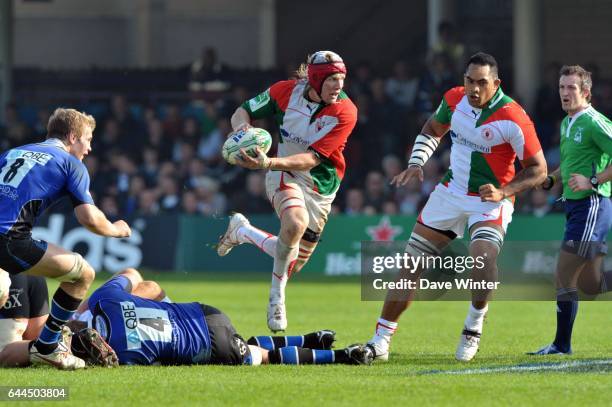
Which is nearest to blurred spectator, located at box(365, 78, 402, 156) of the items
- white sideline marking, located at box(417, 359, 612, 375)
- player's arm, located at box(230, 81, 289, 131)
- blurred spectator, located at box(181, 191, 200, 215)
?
blurred spectator, located at box(181, 191, 200, 215)

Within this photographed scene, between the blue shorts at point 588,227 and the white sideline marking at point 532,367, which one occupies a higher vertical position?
the blue shorts at point 588,227

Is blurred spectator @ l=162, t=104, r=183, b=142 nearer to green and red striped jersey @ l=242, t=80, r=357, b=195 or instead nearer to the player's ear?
green and red striped jersey @ l=242, t=80, r=357, b=195

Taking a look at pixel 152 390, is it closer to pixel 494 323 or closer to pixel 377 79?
pixel 494 323

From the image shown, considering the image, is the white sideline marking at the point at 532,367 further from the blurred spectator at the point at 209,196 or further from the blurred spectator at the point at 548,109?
the blurred spectator at the point at 209,196

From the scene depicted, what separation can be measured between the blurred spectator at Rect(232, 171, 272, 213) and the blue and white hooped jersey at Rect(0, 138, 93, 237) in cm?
1298

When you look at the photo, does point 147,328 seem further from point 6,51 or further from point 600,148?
point 6,51

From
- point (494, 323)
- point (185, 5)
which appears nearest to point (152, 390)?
point (494, 323)

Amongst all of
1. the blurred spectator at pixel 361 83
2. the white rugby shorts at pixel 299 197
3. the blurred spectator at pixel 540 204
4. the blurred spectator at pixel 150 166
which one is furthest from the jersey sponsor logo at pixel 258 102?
the blurred spectator at pixel 150 166

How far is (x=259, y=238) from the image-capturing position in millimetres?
11656

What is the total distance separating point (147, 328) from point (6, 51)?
703 inches

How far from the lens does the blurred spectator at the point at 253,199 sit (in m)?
22.0

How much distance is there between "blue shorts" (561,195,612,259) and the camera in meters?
10.4

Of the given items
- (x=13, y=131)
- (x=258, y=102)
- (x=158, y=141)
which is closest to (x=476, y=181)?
(x=258, y=102)

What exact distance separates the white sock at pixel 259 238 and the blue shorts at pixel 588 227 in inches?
104
